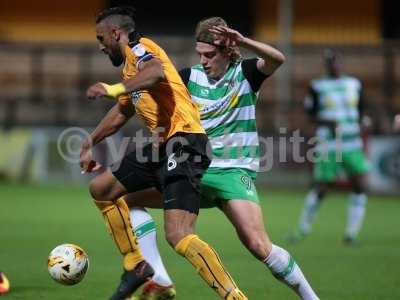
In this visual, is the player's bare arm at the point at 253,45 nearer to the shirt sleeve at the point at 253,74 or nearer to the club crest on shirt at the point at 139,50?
the shirt sleeve at the point at 253,74

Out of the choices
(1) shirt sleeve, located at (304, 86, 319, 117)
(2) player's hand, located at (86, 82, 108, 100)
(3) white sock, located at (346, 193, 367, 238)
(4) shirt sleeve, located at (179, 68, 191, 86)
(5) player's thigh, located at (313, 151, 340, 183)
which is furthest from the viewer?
(1) shirt sleeve, located at (304, 86, 319, 117)

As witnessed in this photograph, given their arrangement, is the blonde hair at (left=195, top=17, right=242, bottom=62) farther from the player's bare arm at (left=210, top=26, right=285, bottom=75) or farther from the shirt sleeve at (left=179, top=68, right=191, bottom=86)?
the shirt sleeve at (left=179, top=68, right=191, bottom=86)

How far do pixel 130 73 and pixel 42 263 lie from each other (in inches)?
137

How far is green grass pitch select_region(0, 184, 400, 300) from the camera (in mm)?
7992

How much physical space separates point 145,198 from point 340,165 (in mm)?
5914

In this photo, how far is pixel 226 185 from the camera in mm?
6867

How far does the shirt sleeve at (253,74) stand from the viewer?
6.96 meters

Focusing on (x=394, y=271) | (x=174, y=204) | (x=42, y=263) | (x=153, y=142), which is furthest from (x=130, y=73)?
(x=394, y=271)

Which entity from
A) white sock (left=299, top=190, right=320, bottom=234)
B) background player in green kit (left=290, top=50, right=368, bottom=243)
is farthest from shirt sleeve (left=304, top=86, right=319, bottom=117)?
white sock (left=299, top=190, right=320, bottom=234)

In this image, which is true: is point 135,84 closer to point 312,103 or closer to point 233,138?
point 233,138

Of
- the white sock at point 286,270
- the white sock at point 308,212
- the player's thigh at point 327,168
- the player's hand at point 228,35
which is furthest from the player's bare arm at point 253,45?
the player's thigh at point 327,168

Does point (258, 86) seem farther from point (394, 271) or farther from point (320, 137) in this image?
point (320, 137)

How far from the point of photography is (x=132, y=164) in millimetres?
6773

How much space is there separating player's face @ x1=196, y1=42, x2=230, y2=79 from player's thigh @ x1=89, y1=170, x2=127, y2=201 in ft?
3.64
